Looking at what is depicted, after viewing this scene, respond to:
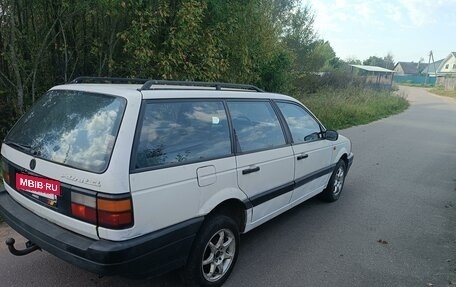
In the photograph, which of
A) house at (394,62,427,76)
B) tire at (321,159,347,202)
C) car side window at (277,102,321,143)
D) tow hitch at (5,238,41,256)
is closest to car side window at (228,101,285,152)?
car side window at (277,102,321,143)

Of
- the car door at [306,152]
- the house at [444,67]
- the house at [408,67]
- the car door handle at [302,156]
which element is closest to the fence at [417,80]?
the house at [444,67]

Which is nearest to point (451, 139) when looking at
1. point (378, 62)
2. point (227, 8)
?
point (227, 8)

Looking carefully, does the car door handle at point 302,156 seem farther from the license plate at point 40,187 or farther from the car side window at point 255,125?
the license plate at point 40,187

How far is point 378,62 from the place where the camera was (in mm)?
100000

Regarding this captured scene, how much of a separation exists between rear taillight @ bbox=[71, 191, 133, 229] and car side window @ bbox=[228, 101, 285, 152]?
136cm

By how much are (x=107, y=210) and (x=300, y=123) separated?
2873mm

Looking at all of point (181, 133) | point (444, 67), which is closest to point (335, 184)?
point (181, 133)

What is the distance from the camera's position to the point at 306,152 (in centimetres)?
442

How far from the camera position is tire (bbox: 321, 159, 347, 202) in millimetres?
5420

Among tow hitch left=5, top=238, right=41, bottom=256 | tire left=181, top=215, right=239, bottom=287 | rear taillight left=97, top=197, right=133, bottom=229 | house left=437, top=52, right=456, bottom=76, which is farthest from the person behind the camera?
house left=437, top=52, right=456, bottom=76

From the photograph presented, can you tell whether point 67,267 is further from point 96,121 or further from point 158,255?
point 96,121

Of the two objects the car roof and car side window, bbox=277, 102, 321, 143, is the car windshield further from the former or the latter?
car side window, bbox=277, 102, 321, 143

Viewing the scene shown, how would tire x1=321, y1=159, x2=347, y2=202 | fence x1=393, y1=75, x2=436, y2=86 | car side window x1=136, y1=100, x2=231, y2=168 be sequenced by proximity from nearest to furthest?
1. car side window x1=136, y1=100, x2=231, y2=168
2. tire x1=321, y1=159, x2=347, y2=202
3. fence x1=393, y1=75, x2=436, y2=86

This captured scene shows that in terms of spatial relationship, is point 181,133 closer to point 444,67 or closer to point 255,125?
point 255,125
